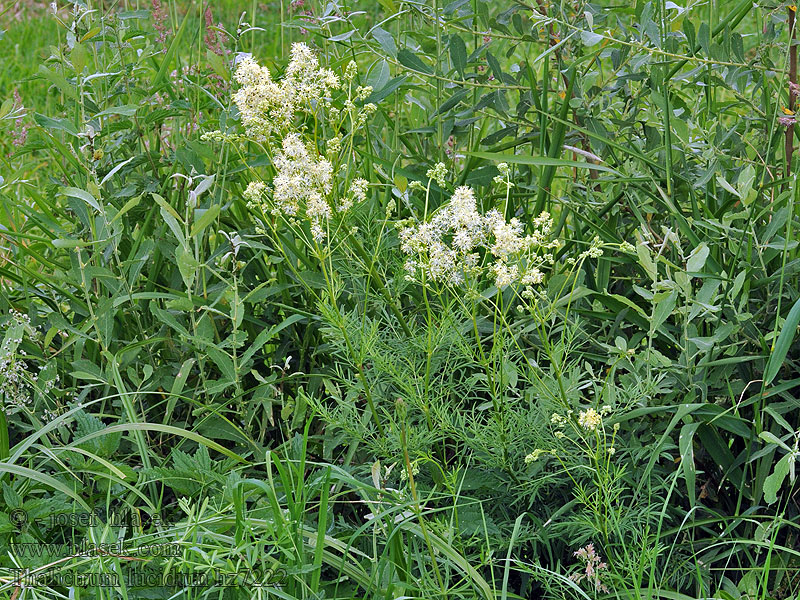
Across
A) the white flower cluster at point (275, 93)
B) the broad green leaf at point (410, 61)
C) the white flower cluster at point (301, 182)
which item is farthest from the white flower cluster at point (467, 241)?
the broad green leaf at point (410, 61)

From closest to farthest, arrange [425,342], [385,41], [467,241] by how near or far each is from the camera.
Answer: [467,241] → [425,342] → [385,41]

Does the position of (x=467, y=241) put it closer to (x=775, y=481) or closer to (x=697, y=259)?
(x=697, y=259)

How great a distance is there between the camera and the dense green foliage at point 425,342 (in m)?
1.44

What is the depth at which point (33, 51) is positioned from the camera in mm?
5191

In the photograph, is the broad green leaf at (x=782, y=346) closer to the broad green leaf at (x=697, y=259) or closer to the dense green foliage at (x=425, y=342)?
the dense green foliage at (x=425, y=342)

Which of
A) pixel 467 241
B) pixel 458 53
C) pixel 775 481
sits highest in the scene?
pixel 458 53

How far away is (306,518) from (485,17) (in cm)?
121

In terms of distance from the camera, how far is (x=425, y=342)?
1552 mm

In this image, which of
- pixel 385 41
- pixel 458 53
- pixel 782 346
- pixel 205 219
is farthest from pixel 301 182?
pixel 782 346

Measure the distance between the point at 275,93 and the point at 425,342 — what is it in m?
0.50

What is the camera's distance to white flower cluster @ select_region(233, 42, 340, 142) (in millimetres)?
1446

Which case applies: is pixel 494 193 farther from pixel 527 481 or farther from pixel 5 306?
pixel 5 306

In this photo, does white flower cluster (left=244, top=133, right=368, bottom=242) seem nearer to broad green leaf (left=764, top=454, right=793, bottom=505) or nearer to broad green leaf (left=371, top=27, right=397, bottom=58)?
broad green leaf (left=371, top=27, right=397, bottom=58)

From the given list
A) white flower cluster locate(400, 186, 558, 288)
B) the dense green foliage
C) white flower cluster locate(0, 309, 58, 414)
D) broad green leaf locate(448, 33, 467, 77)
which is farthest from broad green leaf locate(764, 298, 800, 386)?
white flower cluster locate(0, 309, 58, 414)
